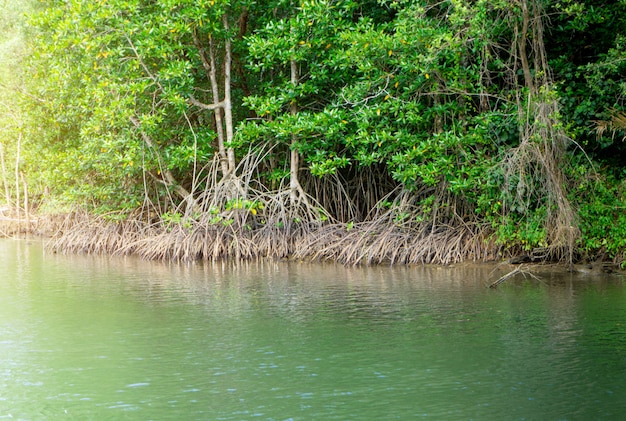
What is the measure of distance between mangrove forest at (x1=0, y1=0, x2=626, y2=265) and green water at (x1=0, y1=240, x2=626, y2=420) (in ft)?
4.40

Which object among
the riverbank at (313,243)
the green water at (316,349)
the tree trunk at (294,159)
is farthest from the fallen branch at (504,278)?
the tree trunk at (294,159)

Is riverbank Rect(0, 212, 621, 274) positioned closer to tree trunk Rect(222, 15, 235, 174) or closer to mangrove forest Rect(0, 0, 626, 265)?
mangrove forest Rect(0, 0, 626, 265)

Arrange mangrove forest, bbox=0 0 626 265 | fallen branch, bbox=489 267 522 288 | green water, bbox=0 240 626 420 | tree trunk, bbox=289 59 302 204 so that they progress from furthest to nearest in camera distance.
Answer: tree trunk, bbox=289 59 302 204, mangrove forest, bbox=0 0 626 265, fallen branch, bbox=489 267 522 288, green water, bbox=0 240 626 420

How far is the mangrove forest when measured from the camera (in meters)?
10.4

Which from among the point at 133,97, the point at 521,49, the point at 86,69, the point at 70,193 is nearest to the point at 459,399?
the point at 521,49

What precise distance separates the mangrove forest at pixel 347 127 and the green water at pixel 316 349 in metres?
1.34

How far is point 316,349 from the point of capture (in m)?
6.30

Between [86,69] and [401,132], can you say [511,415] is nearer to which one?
[401,132]

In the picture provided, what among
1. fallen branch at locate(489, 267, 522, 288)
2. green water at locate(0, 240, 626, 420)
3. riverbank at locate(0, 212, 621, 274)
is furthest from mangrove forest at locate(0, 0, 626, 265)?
green water at locate(0, 240, 626, 420)

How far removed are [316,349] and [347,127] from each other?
6.38m

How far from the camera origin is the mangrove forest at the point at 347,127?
34.1 ft

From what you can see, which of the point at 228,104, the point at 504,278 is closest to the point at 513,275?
the point at 504,278

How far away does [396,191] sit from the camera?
13180 mm

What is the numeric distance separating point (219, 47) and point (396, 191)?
402cm
